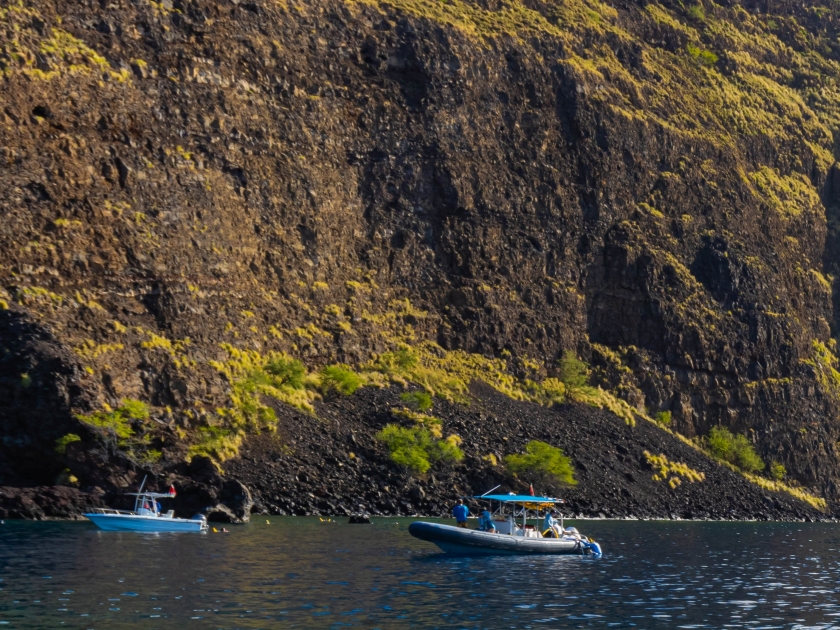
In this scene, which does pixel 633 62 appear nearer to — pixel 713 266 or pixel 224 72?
pixel 713 266

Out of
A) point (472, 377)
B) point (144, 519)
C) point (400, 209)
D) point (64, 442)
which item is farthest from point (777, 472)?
point (144, 519)

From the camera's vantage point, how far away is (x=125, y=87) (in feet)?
317

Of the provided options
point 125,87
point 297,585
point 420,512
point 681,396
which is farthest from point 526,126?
point 297,585

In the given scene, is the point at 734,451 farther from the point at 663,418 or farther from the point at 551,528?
the point at 551,528

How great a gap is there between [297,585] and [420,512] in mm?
44056

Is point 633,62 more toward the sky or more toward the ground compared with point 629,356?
more toward the sky

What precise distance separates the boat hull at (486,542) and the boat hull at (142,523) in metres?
15.3

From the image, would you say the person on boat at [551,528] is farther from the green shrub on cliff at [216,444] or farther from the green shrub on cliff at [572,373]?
the green shrub on cliff at [572,373]

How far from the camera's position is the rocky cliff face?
85.9 meters

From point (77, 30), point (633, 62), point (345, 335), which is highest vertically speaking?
point (633, 62)

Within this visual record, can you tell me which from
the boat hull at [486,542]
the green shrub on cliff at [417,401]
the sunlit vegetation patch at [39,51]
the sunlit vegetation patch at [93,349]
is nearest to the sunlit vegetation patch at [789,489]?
the green shrub on cliff at [417,401]

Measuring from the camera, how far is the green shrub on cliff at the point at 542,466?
93.9 metres

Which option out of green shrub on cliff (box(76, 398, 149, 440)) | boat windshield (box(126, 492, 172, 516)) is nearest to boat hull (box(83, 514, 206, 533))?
boat windshield (box(126, 492, 172, 516))

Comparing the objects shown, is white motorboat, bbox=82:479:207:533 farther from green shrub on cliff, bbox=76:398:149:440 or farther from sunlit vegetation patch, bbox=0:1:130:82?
sunlit vegetation patch, bbox=0:1:130:82
